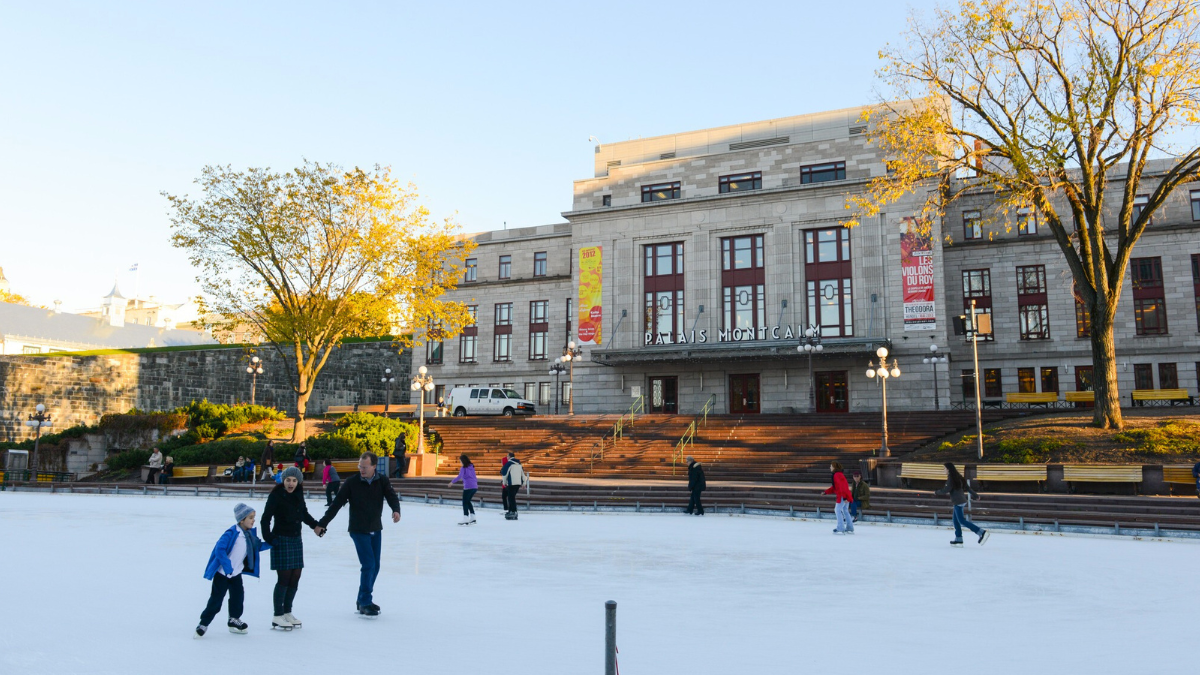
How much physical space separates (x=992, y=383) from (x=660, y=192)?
21.5m

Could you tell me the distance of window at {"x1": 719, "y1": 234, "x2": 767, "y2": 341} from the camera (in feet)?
143

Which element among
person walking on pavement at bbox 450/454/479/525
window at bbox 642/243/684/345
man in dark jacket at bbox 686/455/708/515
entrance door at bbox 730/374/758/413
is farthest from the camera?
window at bbox 642/243/684/345

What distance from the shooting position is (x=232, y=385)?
54469 mm

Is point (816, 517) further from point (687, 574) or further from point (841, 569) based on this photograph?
point (687, 574)

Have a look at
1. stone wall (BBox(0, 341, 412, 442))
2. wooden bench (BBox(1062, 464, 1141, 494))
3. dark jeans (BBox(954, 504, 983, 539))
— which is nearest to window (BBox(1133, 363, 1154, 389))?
wooden bench (BBox(1062, 464, 1141, 494))

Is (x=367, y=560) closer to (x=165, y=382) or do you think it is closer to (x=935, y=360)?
(x=935, y=360)

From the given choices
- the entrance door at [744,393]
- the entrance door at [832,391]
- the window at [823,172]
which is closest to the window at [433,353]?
the entrance door at [744,393]

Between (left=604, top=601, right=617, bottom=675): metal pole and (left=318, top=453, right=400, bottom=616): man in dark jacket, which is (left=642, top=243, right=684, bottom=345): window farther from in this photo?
(left=604, top=601, right=617, bottom=675): metal pole

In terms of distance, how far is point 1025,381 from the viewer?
42.5m

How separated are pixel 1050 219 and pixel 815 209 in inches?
757

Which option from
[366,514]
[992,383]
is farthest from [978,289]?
[366,514]

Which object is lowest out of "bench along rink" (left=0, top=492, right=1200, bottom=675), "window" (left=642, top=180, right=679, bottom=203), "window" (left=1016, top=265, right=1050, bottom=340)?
"bench along rink" (left=0, top=492, right=1200, bottom=675)

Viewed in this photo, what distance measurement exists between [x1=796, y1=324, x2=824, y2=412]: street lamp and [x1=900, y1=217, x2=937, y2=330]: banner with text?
4.74 metres

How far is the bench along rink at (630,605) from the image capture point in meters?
6.32
